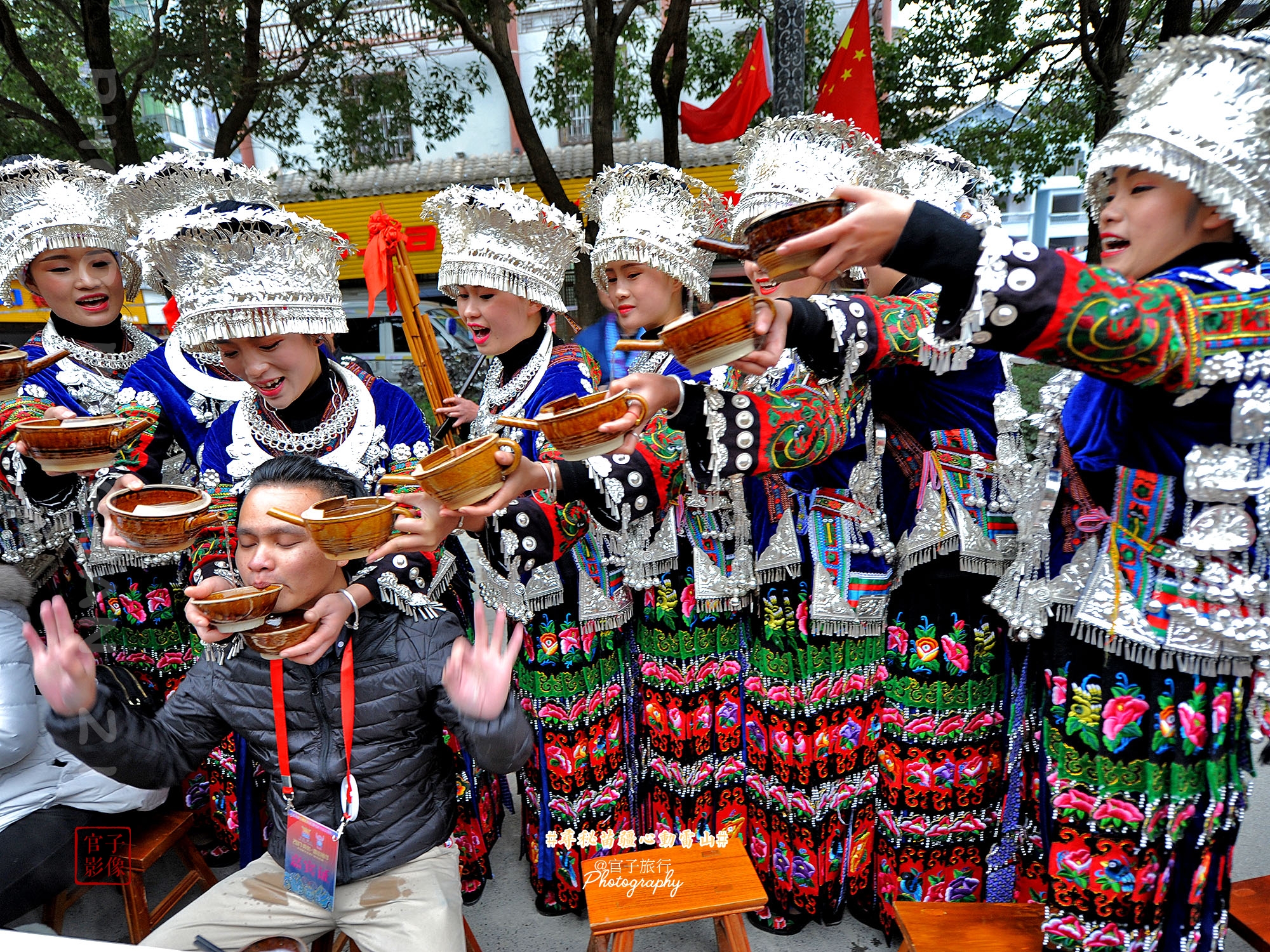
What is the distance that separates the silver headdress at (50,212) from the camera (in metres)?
2.71

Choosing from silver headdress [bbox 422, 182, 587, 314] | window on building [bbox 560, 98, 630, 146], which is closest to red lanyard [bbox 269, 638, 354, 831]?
silver headdress [bbox 422, 182, 587, 314]

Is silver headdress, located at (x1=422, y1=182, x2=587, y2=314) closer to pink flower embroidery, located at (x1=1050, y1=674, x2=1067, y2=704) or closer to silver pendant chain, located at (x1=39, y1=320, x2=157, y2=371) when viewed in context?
silver pendant chain, located at (x1=39, y1=320, x2=157, y2=371)

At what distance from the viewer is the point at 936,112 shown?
7.97m

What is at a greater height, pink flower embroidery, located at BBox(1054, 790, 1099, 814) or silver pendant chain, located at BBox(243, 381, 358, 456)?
silver pendant chain, located at BBox(243, 381, 358, 456)

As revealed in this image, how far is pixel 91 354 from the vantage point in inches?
111

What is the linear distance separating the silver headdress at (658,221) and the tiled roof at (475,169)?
10548 mm

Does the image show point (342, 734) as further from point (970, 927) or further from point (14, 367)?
point (970, 927)

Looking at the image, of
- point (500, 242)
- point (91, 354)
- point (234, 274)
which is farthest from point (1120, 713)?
point (91, 354)

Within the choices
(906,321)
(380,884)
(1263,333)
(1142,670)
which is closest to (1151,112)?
(1263,333)

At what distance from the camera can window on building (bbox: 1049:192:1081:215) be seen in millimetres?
22484

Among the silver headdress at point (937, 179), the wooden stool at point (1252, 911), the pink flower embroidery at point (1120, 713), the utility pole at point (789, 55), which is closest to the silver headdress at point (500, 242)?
the silver headdress at point (937, 179)

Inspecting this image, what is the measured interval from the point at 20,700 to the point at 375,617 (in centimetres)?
107

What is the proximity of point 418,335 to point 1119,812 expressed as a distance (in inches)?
99.4

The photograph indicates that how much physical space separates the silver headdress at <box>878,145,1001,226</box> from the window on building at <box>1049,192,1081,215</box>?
2296 centimetres
